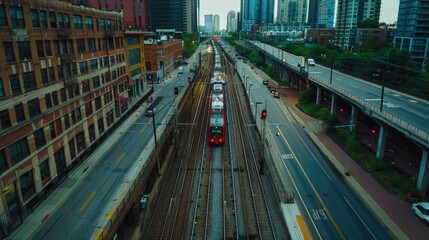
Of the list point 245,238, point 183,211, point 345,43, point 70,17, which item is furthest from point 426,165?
point 345,43

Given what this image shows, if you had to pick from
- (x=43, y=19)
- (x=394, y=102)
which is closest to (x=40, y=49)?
(x=43, y=19)

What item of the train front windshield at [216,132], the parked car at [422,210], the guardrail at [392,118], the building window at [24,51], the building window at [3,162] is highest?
the building window at [24,51]

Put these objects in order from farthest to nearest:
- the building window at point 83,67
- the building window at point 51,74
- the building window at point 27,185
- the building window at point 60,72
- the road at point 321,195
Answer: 1. the building window at point 83,67
2. the building window at point 60,72
3. the building window at point 51,74
4. the building window at point 27,185
5. the road at point 321,195

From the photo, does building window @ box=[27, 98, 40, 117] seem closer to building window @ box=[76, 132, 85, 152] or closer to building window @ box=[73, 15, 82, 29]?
building window @ box=[76, 132, 85, 152]

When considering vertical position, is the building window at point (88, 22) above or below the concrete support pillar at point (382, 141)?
above

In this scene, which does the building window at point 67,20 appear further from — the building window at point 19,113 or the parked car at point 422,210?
Answer: the parked car at point 422,210

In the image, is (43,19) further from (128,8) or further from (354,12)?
(354,12)

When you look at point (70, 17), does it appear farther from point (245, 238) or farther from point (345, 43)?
point (345, 43)

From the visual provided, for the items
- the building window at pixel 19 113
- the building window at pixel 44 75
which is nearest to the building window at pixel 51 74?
the building window at pixel 44 75
